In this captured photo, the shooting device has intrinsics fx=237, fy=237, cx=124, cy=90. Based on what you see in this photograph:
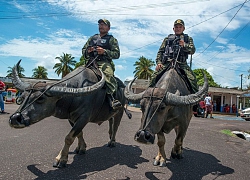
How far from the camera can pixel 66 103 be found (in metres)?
4.51

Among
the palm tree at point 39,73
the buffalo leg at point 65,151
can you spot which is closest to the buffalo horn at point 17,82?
the buffalo leg at point 65,151

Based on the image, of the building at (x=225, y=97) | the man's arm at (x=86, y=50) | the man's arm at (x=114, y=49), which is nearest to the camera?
the man's arm at (x=114, y=49)

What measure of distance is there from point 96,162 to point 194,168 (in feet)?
6.48

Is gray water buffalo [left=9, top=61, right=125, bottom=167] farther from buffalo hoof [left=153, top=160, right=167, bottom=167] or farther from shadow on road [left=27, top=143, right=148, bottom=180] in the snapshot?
buffalo hoof [left=153, top=160, right=167, bottom=167]

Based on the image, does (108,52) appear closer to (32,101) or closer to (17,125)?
(32,101)

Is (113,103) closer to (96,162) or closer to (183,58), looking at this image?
(96,162)

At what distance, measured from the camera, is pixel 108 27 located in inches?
235

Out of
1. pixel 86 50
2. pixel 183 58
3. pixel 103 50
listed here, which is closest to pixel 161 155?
pixel 183 58

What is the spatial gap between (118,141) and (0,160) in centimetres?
342

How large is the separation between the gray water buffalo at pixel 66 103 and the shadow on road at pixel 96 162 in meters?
0.26

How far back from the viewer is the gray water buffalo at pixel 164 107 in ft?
12.3

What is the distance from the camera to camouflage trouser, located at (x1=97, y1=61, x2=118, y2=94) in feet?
17.7

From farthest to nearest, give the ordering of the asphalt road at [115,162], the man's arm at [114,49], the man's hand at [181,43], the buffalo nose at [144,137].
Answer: the man's arm at [114,49] → the man's hand at [181,43] → the asphalt road at [115,162] → the buffalo nose at [144,137]

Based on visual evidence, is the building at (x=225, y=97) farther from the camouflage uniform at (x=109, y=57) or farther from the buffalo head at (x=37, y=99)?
the buffalo head at (x=37, y=99)
